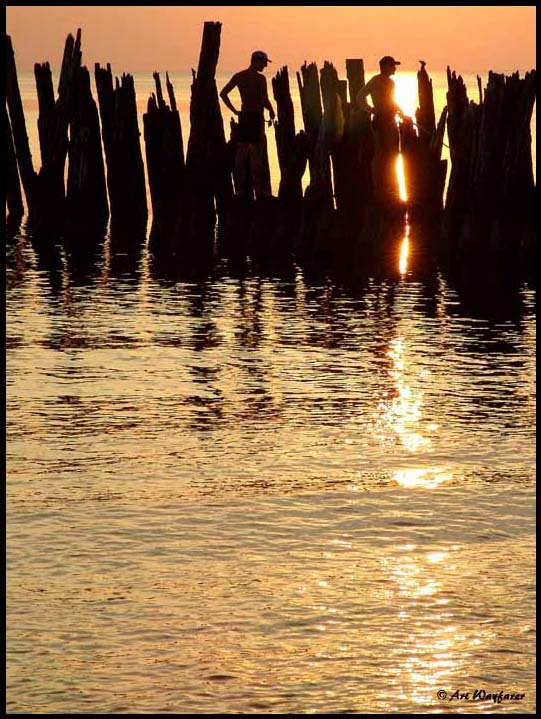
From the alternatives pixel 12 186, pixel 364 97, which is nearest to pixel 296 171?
pixel 364 97

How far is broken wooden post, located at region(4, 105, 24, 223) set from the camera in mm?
21469

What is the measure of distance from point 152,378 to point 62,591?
173 inches

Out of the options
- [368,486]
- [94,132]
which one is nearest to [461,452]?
[368,486]

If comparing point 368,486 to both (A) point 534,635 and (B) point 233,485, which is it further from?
(A) point 534,635

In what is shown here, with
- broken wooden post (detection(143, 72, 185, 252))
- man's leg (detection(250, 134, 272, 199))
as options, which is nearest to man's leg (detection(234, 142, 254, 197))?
man's leg (detection(250, 134, 272, 199))

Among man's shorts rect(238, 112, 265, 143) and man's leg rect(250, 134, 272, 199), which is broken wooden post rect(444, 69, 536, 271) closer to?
man's shorts rect(238, 112, 265, 143)

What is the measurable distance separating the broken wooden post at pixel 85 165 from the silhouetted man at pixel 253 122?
9.56 feet

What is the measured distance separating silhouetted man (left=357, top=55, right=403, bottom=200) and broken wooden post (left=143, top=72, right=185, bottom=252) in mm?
2542

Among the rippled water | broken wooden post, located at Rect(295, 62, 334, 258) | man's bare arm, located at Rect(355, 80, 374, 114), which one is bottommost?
the rippled water

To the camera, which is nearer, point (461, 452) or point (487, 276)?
point (461, 452)

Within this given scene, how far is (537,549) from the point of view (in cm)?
662

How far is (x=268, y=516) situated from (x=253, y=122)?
10675mm

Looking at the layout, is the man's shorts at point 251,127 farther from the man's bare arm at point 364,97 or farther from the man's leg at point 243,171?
the man's bare arm at point 364,97

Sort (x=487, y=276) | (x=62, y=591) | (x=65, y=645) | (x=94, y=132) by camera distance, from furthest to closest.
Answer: (x=94, y=132)
(x=487, y=276)
(x=62, y=591)
(x=65, y=645)
